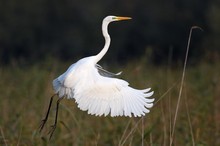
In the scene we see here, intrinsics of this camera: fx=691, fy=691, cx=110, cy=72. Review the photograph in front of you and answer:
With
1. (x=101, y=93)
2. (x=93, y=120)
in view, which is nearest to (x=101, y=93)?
(x=101, y=93)

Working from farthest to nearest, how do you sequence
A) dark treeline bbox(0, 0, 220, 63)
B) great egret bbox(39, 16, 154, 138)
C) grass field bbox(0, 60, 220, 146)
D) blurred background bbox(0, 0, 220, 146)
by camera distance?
dark treeline bbox(0, 0, 220, 63) → blurred background bbox(0, 0, 220, 146) → grass field bbox(0, 60, 220, 146) → great egret bbox(39, 16, 154, 138)

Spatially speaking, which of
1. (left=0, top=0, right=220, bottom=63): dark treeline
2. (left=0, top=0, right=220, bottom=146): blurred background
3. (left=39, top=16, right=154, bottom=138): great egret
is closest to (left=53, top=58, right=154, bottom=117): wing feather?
(left=39, top=16, right=154, bottom=138): great egret

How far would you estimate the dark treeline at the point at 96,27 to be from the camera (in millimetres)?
26500

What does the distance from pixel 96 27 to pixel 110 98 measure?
1014 inches

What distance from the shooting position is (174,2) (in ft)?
104

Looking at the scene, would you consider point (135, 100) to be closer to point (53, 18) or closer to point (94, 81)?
point (94, 81)

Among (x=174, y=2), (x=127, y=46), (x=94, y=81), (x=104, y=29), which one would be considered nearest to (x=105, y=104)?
(x=94, y=81)

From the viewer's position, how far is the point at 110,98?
498 centimetres

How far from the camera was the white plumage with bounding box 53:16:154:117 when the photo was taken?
15.9ft

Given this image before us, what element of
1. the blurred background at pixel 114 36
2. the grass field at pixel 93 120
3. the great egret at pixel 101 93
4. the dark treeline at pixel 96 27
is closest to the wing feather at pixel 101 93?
the great egret at pixel 101 93

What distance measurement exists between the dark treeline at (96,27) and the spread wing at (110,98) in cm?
1926

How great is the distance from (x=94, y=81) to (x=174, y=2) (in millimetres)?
26916

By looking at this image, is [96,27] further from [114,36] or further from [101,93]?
[101,93]

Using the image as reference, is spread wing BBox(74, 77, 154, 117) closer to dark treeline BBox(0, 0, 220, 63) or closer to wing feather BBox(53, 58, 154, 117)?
wing feather BBox(53, 58, 154, 117)
